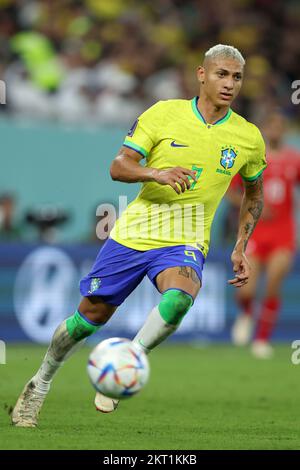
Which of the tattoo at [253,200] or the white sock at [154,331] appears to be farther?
the tattoo at [253,200]

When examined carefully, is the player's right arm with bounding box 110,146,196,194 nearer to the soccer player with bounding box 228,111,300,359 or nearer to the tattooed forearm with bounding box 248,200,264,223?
the tattooed forearm with bounding box 248,200,264,223

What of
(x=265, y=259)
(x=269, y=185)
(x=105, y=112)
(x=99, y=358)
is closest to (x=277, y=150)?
(x=269, y=185)

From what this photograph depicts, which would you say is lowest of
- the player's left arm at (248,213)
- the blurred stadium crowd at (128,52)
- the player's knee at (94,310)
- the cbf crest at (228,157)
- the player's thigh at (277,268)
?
the player's thigh at (277,268)

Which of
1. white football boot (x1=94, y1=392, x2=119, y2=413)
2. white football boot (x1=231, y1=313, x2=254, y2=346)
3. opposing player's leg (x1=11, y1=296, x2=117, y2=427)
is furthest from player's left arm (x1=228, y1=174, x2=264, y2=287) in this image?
white football boot (x1=231, y1=313, x2=254, y2=346)

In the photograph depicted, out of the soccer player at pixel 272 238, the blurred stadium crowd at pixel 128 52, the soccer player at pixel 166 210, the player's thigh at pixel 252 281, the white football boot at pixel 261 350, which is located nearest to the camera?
the soccer player at pixel 166 210

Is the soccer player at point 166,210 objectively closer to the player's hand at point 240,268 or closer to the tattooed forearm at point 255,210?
the player's hand at point 240,268

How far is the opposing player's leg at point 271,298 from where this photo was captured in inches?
547

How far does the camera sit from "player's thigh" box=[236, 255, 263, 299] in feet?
45.9

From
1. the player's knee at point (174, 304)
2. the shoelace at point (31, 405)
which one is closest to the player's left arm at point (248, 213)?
the player's knee at point (174, 304)

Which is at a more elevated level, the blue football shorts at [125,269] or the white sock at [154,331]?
the blue football shorts at [125,269]

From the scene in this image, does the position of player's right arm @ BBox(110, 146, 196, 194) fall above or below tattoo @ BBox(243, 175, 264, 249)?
above

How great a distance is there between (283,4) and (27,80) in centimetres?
596

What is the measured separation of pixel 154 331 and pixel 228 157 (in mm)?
1276

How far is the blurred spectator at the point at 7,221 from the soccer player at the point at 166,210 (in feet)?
24.3
